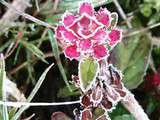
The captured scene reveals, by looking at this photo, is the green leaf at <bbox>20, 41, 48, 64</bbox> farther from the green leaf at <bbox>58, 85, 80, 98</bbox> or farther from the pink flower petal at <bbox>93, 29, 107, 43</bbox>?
the pink flower petal at <bbox>93, 29, 107, 43</bbox>

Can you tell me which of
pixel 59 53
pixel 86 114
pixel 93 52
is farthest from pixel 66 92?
pixel 93 52

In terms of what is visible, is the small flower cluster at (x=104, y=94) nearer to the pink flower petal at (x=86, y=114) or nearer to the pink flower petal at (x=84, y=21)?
the pink flower petal at (x=86, y=114)

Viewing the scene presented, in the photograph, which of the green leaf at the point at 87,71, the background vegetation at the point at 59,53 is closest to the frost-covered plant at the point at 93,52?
the green leaf at the point at 87,71

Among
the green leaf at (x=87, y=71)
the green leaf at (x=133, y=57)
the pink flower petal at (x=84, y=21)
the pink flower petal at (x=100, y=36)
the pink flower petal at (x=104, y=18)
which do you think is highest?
the pink flower petal at (x=84, y=21)

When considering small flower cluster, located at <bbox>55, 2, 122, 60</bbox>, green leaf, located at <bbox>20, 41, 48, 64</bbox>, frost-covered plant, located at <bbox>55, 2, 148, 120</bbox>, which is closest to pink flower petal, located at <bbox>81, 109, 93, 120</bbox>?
frost-covered plant, located at <bbox>55, 2, 148, 120</bbox>

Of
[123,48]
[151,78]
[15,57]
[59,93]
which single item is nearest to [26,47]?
[15,57]

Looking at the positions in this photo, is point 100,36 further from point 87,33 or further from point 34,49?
point 34,49

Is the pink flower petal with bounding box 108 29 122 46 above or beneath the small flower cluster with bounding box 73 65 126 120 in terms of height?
above

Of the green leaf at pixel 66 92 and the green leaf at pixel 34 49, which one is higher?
the green leaf at pixel 34 49
